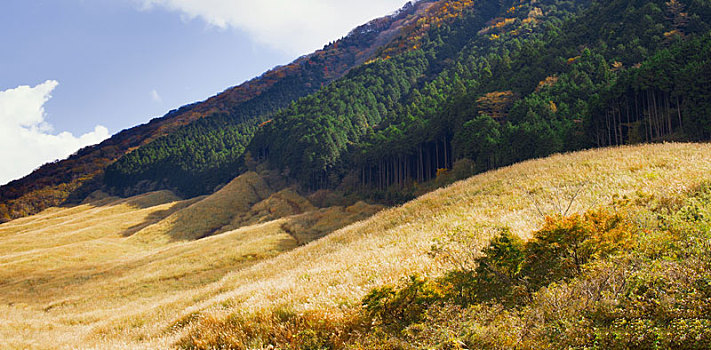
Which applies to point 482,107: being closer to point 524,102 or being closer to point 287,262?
point 524,102

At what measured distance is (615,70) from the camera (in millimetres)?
52094

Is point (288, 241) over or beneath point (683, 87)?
beneath

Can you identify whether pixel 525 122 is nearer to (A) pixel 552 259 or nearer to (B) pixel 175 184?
(A) pixel 552 259

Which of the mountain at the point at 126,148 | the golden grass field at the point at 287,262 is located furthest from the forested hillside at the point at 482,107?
the golden grass field at the point at 287,262

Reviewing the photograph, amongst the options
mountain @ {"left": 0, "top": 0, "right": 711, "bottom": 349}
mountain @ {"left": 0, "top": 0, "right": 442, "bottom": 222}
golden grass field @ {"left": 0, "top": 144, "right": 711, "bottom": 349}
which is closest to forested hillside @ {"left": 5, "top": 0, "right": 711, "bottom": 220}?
mountain @ {"left": 0, "top": 0, "right": 711, "bottom": 349}

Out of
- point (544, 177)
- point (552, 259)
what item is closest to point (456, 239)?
point (552, 259)

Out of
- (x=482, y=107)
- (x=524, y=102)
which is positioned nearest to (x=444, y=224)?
(x=524, y=102)

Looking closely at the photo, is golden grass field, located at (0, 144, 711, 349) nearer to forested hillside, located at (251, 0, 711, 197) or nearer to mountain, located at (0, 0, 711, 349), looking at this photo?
mountain, located at (0, 0, 711, 349)

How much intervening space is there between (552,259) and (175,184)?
13617 cm

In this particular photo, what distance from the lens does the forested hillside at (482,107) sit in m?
40.9

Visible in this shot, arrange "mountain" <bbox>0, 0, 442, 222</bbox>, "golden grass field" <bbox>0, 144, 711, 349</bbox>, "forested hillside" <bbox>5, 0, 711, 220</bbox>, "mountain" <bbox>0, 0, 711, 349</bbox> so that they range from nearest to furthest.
A: 1. "mountain" <bbox>0, 0, 711, 349</bbox>
2. "golden grass field" <bbox>0, 144, 711, 349</bbox>
3. "forested hillside" <bbox>5, 0, 711, 220</bbox>
4. "mountain" <bbox>0, 0, 442, 222</bbox>

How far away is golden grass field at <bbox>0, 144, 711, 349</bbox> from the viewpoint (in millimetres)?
11039

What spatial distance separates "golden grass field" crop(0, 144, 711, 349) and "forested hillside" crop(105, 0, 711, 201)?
64.0ft

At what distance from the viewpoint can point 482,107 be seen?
5997 cm
